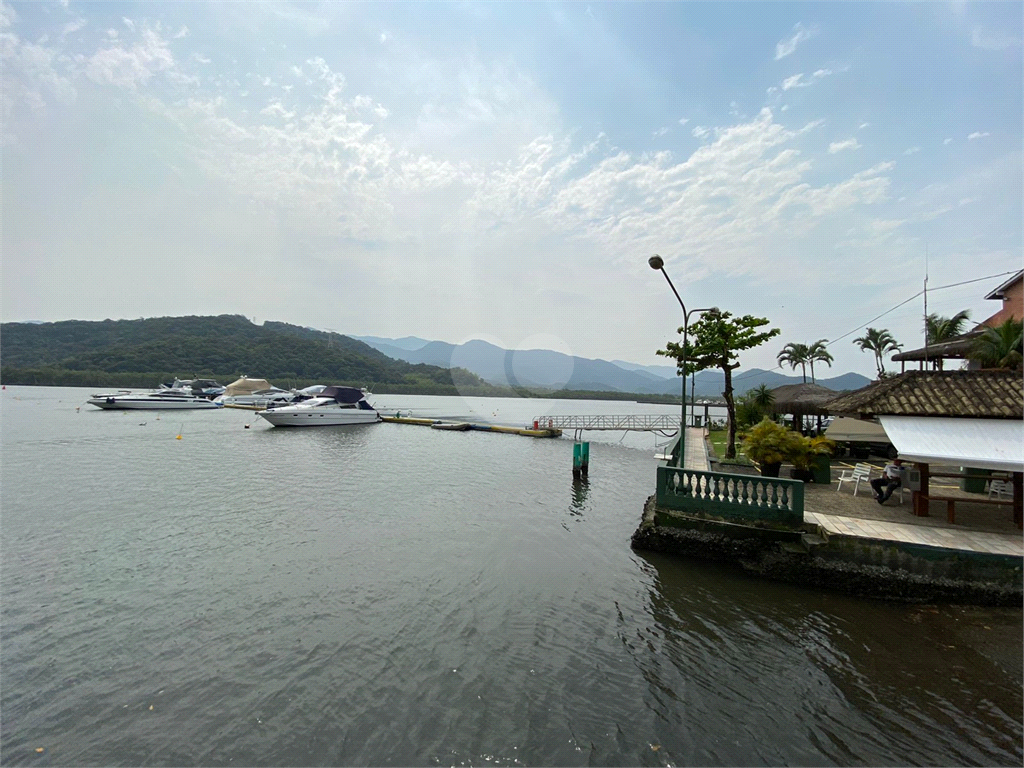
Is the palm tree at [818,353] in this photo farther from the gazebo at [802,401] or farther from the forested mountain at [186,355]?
the forested mountain at [186,355]

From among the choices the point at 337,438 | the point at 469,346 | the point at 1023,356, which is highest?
the point at 469,346

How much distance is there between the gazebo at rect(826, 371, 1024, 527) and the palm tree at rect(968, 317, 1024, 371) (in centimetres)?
530

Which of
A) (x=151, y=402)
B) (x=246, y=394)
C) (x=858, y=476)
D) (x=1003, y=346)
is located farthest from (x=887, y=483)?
(x=246, y=394)

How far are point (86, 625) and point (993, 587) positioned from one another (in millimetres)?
14565

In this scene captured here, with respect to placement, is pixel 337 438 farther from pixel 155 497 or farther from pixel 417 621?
pixel 417 621

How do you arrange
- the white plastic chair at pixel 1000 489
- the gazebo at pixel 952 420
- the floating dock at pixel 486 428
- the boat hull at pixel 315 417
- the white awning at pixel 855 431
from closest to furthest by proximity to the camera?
the gazebo at pixel 952 420, the white plastic chair at pixel 1000 489, the white awning at pixel 855 431, the floating dock at pixel 486 428, the boat hull at pixel 315 417

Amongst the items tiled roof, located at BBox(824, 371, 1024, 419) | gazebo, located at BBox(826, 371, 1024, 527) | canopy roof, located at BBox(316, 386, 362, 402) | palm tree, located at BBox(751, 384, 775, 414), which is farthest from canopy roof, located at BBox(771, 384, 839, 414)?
canopy roof, located at BBox(316, 386, 362, 402)

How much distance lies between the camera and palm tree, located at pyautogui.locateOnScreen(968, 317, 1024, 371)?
516 inches

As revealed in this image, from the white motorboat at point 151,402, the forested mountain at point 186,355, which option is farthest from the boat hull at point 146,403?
the forested mountain at point 186,355

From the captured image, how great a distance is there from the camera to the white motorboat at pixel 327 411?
1652 inches

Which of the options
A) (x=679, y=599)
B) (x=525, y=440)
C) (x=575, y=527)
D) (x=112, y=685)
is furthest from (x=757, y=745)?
(x=525, y=440)

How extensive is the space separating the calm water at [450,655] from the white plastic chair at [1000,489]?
4.47 meters

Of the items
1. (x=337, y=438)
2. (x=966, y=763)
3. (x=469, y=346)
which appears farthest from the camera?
(x=469, y=346)

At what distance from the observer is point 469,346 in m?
186
